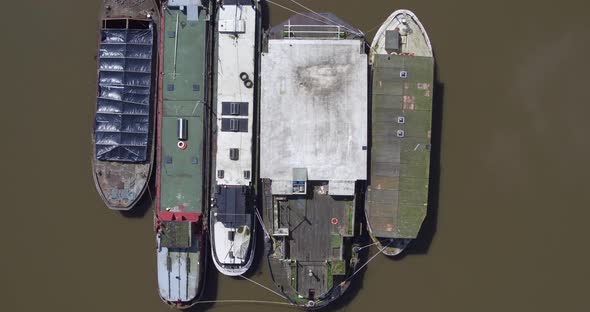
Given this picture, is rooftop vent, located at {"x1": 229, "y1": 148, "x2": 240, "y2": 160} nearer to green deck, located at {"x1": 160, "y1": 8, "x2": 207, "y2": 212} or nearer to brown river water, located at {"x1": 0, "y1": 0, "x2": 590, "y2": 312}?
green deck, located at {"x1": 160, "y1": 8, "x2": 207, "y2": 212}

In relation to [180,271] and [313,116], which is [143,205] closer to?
[180,271]

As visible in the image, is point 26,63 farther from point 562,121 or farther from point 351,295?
point 562,121

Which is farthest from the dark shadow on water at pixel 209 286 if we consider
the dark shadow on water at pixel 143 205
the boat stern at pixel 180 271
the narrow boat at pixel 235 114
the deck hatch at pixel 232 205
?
the dark shadow on water at pixel 143 205

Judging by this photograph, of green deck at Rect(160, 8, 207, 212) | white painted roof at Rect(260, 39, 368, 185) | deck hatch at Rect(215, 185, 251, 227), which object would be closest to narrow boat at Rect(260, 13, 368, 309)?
white painted roof at Rect(260, 39, 368, 185)

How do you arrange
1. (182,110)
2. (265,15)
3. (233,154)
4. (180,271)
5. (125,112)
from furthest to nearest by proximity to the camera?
1. (265,15)
2. (125,112)
3. (182,110)
4. (180,271)
5. (233,154)

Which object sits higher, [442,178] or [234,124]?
[234,124]

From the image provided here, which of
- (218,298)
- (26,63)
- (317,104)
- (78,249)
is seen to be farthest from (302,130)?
(26,63)

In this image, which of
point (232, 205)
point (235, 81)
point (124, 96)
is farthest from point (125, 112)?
point (232, 205)
